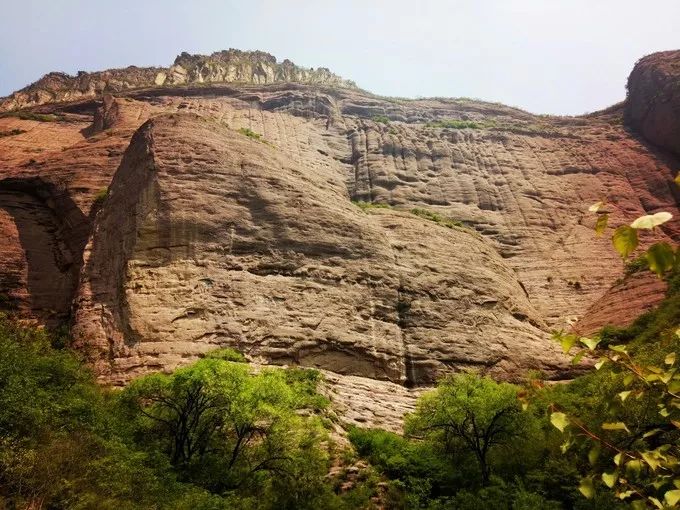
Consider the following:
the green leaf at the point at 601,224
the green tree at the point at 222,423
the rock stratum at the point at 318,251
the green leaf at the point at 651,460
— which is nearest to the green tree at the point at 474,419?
the rock stratum at the point at 318,251

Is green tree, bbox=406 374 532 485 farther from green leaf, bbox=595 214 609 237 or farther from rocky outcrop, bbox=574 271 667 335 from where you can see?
green leaf, bbox=595 214 609 237

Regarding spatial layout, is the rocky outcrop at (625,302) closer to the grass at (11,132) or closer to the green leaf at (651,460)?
the green leaf at (651,460)

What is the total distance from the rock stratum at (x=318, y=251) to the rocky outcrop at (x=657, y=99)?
226cm

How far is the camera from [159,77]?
7019 centimetres

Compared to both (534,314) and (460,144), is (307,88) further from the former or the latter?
(534,314)

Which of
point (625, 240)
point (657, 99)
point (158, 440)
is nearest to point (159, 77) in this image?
point (657, 99)

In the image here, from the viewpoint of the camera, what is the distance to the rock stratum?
22.9m

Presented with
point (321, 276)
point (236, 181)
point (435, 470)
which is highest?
point (236, 181)

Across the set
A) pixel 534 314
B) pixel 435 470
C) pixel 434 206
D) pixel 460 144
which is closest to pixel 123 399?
pixel 435 470

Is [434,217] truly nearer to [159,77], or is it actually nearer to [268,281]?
[268,281]

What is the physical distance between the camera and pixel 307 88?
60156 millimetres

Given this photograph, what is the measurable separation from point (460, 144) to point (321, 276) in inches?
1135

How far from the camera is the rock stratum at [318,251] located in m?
22.9

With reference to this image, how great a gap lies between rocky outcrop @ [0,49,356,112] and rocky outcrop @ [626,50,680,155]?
109 feet
